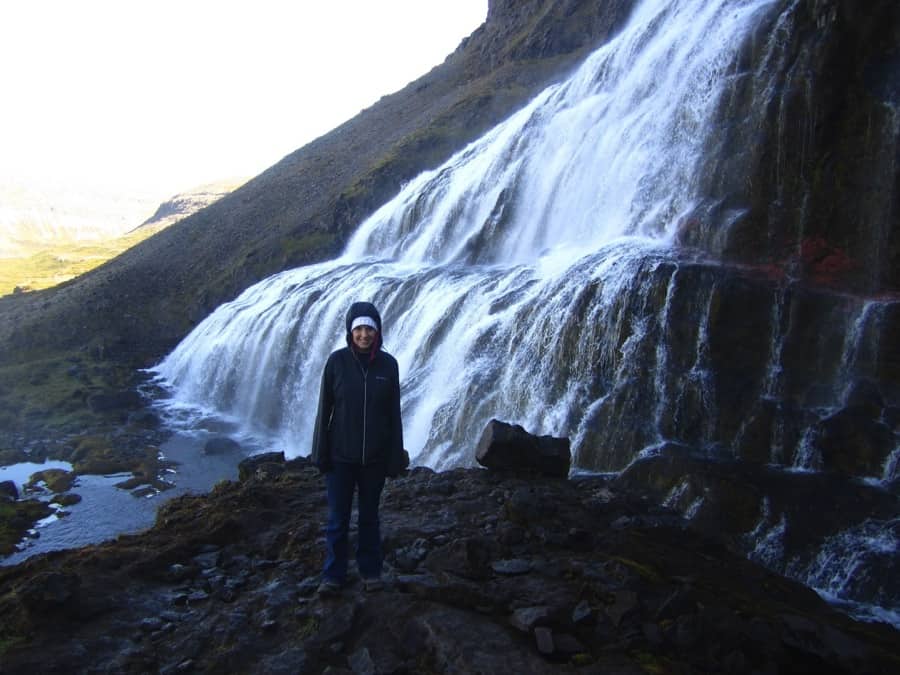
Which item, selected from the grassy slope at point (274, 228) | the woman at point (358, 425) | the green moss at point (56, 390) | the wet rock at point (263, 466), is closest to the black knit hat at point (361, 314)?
the woman at point (358, 425)

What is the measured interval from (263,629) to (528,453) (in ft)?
18.5

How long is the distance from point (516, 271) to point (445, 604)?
15168 mm

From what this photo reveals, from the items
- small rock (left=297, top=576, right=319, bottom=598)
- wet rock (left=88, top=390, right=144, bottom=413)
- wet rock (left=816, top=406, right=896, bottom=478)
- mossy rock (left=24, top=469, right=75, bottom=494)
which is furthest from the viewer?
wet rock (left=88, top=390, right=144, bottom=413)

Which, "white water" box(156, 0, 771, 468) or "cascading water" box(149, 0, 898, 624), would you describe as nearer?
"cascading water" box(149, 0, 898, 624)

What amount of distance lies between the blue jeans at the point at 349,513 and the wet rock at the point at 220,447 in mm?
18724

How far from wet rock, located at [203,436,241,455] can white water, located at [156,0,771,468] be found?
1.84m

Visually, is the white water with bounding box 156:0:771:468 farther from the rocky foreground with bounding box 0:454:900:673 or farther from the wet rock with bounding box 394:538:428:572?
the wet rock with bounding box 394:538:428:572

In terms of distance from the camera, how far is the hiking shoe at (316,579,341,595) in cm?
668

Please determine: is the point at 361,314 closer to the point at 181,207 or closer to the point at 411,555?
the point at 411,555

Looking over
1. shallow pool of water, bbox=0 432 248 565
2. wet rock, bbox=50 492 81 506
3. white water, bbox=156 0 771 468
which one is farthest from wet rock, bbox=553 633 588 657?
wet rock, bbox=50 492 81 506

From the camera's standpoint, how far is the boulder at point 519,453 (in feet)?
35.7

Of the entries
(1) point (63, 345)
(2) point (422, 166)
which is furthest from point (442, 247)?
(1) point (63, 345)

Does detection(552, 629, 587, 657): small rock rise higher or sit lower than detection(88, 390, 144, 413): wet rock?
higher

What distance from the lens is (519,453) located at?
11.0m
